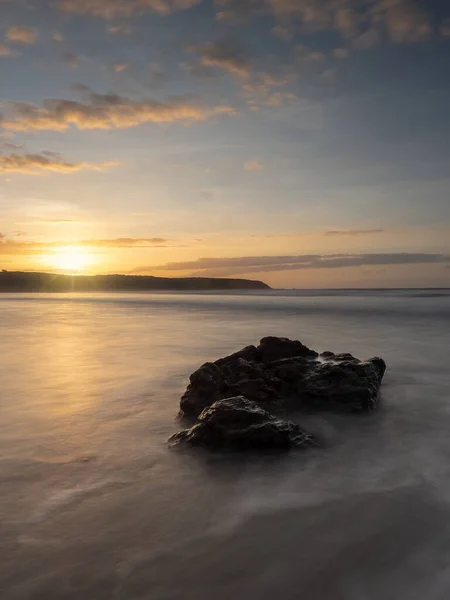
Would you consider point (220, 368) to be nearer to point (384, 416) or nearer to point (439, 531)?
point (384, 416)

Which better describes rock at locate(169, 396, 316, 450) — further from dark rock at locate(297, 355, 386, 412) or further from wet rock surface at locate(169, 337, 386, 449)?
dark rock at locate(297, 355, 386, 412)

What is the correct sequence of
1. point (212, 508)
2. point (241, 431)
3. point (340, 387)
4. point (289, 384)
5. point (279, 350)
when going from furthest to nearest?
point (279, 350), point (289, 384), point (340, 387), point (241, 431), point (212, 508)

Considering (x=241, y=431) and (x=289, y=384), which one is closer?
(x=241, y=431)

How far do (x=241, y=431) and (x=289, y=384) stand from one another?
271 centimetres

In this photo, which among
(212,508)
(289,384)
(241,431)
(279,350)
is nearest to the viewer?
(212,508)

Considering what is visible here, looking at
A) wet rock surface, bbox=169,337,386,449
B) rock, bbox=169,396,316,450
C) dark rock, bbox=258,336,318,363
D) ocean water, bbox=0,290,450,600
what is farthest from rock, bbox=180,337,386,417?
rock, bbox=169,396,316,450

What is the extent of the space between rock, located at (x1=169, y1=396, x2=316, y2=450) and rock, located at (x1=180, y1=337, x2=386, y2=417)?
1.26m

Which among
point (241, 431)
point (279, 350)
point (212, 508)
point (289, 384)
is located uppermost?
point (279, 350)

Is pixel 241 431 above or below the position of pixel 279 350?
below

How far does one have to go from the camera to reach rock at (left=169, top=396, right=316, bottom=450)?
5898mm

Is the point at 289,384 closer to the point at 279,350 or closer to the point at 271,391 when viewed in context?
the point at 271,391

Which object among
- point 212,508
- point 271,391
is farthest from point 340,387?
point 212,508

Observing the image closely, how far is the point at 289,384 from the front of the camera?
8.47 meters

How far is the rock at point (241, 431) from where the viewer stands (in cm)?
590
